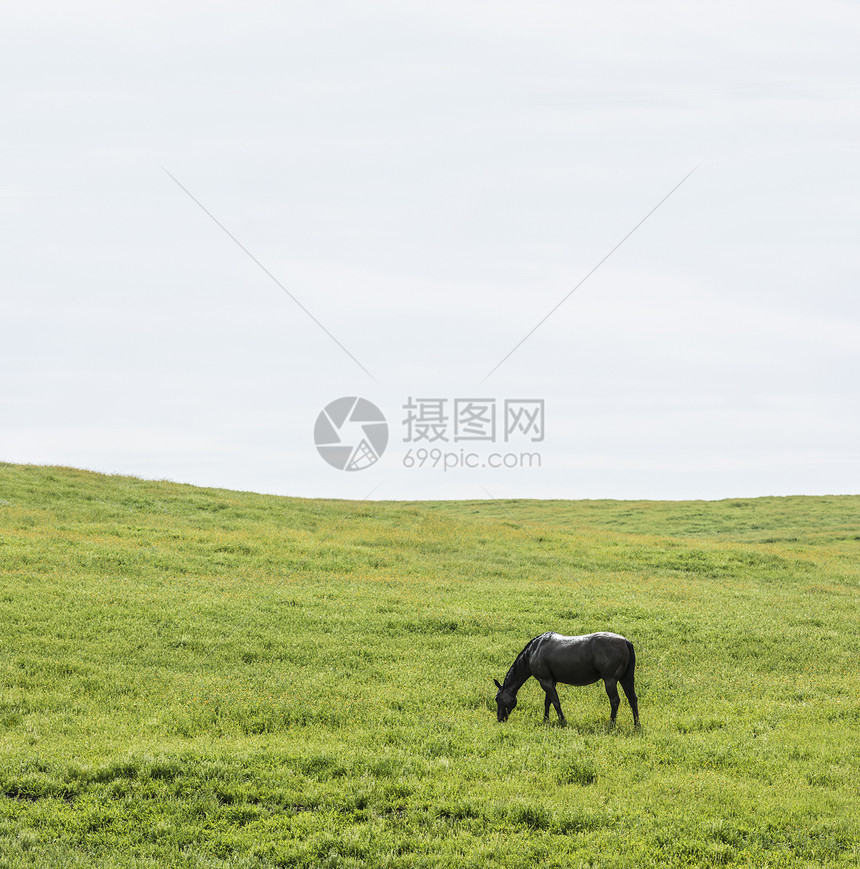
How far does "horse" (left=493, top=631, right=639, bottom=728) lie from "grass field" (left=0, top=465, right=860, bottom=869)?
57 centimetres

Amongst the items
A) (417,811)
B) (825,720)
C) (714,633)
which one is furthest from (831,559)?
(417,811)

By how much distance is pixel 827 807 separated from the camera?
436 inches

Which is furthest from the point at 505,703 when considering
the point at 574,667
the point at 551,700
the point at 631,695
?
the point at 631,695

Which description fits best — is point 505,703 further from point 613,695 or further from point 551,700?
point 613,695

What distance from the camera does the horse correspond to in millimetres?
14594

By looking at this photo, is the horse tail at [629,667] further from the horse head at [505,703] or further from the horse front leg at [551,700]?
the horse head at [505,703]

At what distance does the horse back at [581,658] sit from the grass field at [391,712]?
102 centimetres

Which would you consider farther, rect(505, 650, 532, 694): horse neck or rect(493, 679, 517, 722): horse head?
rect(505, 650, 532, 694): horse neck

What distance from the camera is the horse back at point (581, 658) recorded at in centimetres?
1458

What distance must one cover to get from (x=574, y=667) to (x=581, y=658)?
0.24 metres

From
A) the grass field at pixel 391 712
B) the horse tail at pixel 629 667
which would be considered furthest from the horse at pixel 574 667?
the grass field at pixel 391 712

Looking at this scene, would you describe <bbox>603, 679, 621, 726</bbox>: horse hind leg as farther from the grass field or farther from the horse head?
the horse head

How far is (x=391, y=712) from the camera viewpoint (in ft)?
50.3

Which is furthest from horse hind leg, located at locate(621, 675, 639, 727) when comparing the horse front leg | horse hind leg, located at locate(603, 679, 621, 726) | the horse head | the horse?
the horse head
